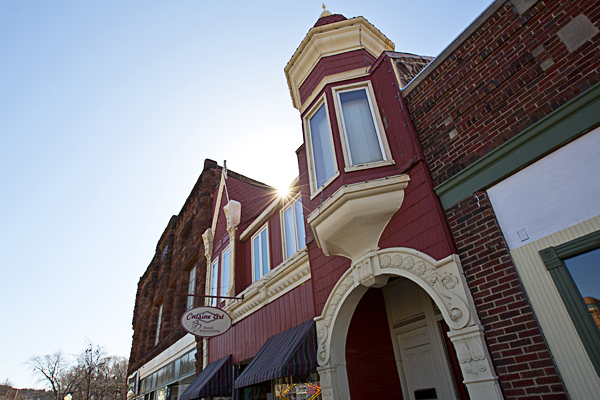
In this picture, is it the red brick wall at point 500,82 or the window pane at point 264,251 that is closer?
the red brick wall at point 500,82

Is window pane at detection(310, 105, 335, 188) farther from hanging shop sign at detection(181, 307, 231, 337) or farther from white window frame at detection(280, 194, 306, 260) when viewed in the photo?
hanging shop sign at detection(181, 307, 231, 337)

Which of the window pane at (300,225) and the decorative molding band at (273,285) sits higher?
the window pane at (300,225)

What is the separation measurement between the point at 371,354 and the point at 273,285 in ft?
10.8

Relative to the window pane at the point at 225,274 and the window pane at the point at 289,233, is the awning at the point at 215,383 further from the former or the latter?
the window pane at the point at 289,233

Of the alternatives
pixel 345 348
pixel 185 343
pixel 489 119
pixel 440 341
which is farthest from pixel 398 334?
pixel 185 343

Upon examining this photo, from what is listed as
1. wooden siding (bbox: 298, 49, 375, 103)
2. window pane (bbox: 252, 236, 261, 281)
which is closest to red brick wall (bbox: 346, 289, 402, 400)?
window pane (bbox: 252, 236, 261, 281)

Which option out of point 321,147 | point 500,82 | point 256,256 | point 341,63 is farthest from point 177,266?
point 500,82

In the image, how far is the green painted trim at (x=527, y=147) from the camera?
4.26 meters

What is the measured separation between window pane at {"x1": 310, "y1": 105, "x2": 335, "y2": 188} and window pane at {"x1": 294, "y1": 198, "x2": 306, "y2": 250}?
6.57ft

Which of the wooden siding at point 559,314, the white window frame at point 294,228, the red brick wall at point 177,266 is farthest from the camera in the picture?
the red brick wall at point 177,266

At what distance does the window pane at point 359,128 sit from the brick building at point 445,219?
0.04 meters

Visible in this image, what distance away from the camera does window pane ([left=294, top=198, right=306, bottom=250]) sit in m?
9.59

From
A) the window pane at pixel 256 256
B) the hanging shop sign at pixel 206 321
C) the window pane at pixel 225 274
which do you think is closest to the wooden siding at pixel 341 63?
the window pane at pixel 256 256

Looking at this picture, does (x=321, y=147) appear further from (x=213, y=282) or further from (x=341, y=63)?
(x=213, y=282)
